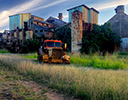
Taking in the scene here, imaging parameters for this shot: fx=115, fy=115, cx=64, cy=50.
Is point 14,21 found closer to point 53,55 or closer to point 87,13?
point 87,13

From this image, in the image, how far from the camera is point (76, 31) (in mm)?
15203

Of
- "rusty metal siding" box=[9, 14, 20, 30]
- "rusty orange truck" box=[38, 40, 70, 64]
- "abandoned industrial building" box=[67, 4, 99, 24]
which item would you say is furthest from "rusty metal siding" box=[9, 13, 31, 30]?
"rusty orange truck" box=[38, 40, 70, 64]

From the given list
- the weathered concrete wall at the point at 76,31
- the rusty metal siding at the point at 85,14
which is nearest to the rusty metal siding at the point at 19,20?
the rusty metal siding at the point at 85,14

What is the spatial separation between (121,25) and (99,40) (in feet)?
31.3

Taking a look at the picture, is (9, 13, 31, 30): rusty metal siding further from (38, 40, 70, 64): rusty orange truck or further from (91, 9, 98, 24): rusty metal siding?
(38, 40, 70, 64): rusty orange truck

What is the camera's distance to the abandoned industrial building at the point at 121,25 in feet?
70.3

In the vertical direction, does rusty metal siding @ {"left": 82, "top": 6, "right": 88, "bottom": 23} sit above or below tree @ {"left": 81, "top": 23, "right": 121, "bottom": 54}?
above

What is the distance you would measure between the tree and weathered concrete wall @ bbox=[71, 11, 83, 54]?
2.28ft

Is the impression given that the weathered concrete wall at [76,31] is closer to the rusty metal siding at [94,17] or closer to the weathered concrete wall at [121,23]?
the weathered concrete wall at [121,23]

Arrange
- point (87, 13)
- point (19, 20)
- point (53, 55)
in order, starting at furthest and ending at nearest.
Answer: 1. point (19, 20)
2. point (87, 13)
3. point (53, 55)

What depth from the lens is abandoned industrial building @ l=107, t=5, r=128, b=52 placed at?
21.4 meters

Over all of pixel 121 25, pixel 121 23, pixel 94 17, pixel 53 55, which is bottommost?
pixel 53 55

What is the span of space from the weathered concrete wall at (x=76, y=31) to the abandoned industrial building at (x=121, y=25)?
10829 mm

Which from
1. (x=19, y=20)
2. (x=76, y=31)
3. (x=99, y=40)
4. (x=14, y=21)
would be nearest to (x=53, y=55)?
(x=76, y=31)
